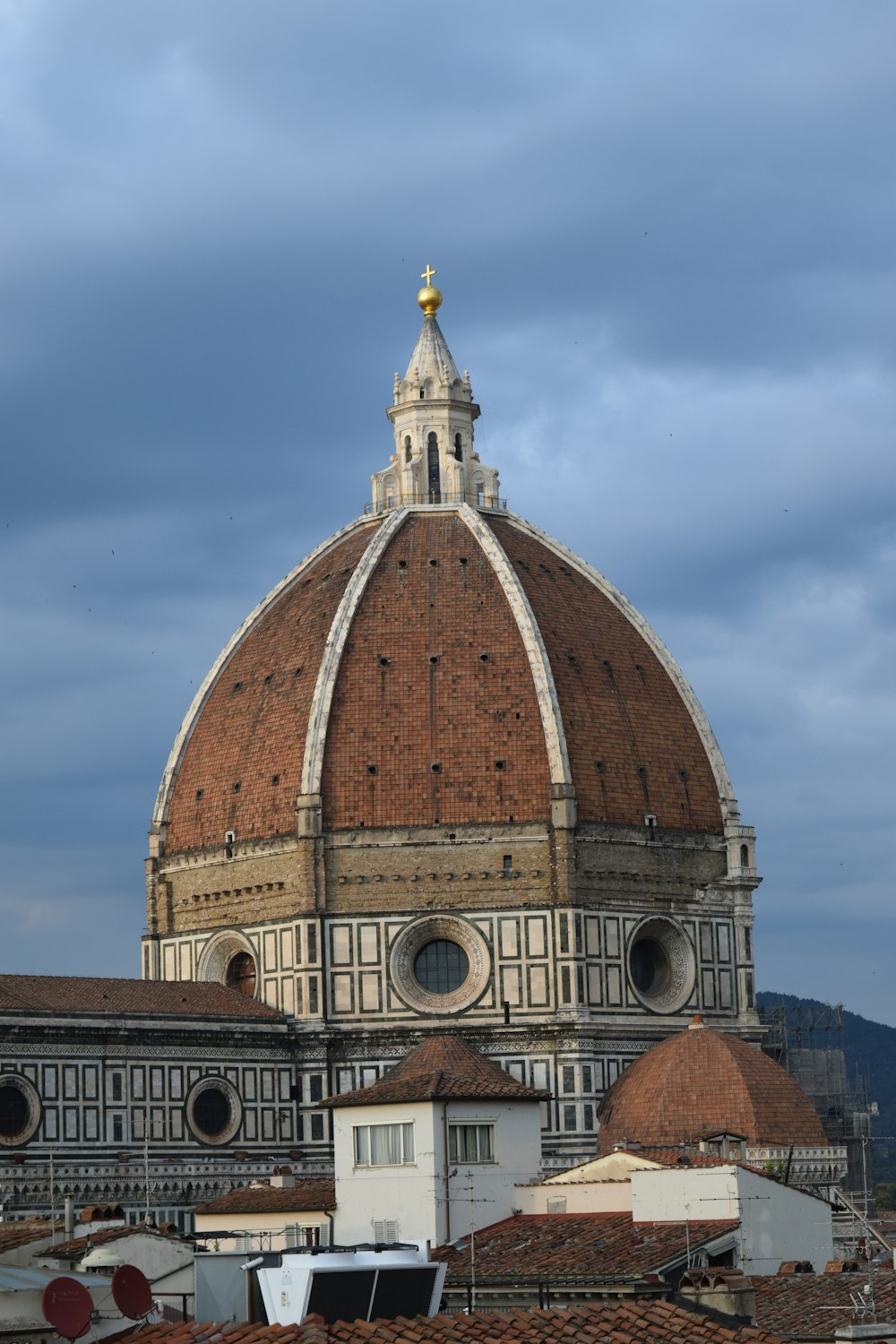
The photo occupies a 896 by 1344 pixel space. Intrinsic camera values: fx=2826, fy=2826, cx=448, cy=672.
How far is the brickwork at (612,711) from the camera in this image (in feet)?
215

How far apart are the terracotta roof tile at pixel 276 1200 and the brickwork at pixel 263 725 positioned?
558 inches

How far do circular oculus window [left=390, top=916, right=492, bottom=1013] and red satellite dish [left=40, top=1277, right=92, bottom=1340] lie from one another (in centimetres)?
4137

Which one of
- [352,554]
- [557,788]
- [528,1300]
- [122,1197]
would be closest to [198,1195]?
[122,1197]

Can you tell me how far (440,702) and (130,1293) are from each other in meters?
42.0

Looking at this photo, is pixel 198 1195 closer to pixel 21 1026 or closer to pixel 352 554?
pixel 21 1026

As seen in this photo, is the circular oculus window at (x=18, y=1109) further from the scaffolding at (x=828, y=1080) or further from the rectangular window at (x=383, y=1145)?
the scaffolding at (x=828, y=1080)

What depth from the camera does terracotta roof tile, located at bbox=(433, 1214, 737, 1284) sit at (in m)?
34.8

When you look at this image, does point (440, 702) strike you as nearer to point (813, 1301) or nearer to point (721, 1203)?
point (721, 1203)

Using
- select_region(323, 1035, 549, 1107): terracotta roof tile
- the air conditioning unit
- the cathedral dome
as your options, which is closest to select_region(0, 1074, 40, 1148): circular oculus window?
the cathedral dome

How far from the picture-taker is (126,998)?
60781 mm

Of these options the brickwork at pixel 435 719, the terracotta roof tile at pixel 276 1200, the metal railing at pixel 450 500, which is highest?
the metal railing at pixel 450 500

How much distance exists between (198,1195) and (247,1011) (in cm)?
497

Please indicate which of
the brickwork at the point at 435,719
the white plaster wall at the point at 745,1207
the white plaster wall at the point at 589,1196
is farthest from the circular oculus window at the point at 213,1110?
the white plaster wall at the point at 745,1207

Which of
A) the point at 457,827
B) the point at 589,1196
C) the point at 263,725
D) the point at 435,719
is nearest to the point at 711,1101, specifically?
the point at 457,827
